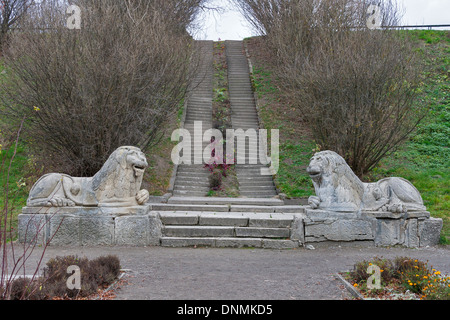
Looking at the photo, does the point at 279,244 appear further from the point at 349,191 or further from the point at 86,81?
the point at 86,81

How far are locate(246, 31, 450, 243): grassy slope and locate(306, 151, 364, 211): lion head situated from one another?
2053mm

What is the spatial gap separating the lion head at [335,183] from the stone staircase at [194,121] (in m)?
5.84

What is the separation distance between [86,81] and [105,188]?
174 inches

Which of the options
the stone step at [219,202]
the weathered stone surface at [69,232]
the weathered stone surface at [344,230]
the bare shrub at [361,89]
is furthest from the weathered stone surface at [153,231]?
the bare shrub at [361,89]

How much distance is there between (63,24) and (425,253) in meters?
11.0

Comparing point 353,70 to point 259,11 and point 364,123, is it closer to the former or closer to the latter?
point 364,123

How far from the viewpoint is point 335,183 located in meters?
8.74

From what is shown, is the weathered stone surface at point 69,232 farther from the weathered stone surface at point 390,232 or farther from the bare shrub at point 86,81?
the weathered stone surface at point 390,232

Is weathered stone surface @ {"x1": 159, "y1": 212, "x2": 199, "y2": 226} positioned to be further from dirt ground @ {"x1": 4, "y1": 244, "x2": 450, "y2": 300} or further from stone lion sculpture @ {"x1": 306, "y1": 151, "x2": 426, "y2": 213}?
stone lion sculpture @ {"x1": 306, "y1": 151, "x2": 426, "y2": 213}

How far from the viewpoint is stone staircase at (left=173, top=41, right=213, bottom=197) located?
14.4 meters

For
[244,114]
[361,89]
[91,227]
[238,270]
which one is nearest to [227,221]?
[238,270]

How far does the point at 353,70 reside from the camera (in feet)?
41.4

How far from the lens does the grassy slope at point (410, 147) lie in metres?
13.3

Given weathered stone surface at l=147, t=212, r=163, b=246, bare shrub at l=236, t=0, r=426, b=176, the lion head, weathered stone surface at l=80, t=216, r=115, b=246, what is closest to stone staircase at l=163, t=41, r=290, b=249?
weathered stone surface at l=147, t=212, r=163, b=246
